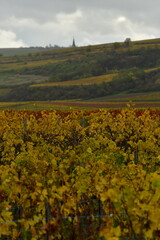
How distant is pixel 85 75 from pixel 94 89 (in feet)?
74.5

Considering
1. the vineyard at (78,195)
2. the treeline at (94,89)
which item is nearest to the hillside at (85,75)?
the treeline at (94,89)

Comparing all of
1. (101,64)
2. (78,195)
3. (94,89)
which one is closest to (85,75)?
(101,64)

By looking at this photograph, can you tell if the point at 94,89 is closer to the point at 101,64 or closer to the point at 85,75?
the point at 85,75

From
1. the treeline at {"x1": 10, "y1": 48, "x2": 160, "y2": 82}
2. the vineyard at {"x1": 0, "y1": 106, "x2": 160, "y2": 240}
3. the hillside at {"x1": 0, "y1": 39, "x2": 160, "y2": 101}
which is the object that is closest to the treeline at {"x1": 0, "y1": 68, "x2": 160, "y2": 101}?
the hillside at {"x1": 0, "y1": 39, "x2": 160, "y2": 101}

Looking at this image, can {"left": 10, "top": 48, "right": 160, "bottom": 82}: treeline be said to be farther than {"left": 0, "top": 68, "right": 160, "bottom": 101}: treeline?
Yes

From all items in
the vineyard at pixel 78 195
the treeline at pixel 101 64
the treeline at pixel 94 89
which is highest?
the treeline at pixel 101 64

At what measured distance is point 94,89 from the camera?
94250mm

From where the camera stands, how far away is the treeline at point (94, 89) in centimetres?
Answer: 9256

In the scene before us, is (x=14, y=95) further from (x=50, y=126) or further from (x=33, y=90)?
(x=50, y=126)

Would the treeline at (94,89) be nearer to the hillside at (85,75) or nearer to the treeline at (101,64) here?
the hillside at (85,75)

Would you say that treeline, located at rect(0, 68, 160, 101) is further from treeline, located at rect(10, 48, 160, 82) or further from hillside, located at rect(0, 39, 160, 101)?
treeline, located at rect(10, 48, 160, 82)

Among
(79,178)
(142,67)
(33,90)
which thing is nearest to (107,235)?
(79,178)

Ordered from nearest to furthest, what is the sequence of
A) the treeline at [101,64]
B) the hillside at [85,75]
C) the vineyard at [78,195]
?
the vineyard at [78,195] < the hillside at [85,75] < the treeline at [101,64]

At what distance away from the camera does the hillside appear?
9469 cm
